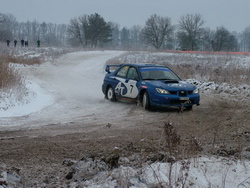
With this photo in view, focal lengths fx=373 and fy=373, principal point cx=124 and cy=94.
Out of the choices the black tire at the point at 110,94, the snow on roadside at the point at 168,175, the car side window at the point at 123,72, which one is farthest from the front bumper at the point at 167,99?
the snow on roadside at the point at 168,175

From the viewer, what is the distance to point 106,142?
7.01 m

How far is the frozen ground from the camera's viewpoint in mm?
4855

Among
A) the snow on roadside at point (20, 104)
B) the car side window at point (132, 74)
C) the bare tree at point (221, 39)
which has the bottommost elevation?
the snow on roadside at point (20, 104)

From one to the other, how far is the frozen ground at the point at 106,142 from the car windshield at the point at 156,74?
1.11 metres

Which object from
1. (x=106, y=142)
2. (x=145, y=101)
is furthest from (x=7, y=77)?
(x=106, y=142)

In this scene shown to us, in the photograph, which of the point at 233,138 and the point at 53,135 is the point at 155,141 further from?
the point at 53,135

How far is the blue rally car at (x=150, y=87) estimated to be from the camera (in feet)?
36.2

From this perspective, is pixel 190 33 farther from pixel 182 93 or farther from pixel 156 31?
pixel 182 93

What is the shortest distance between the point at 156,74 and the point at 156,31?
93002 millimetres

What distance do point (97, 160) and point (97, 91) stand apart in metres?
12.0

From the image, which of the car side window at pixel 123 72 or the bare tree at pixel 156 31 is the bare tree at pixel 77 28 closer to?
the bare tree at pixel 156 31

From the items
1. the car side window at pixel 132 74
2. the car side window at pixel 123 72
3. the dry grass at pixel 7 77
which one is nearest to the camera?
the dry grass at pixel 7 77

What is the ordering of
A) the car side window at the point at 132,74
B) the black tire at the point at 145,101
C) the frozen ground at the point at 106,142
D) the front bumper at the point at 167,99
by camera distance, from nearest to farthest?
the frozen ground at the point at 106,142 < the front bumper at the point at 167,99 < the black tire at the point at 145,101 < the car side window at the point at 132,74

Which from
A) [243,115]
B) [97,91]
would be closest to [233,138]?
[243,115]
